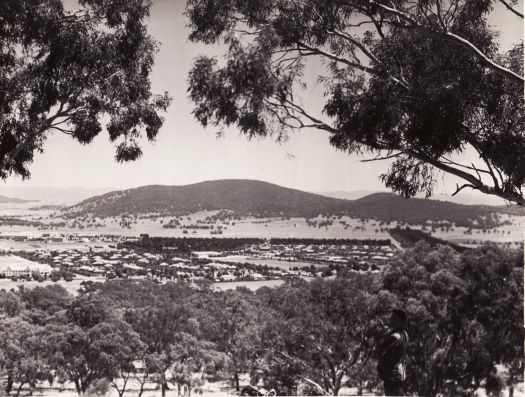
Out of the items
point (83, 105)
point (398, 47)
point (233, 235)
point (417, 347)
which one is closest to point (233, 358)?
point (417, 347)

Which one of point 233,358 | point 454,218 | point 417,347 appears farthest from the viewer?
point 454,218

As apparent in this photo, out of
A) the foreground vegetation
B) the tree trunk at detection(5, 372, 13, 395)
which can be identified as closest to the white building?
the tree trunk at detection(5, 372, 13, 395)

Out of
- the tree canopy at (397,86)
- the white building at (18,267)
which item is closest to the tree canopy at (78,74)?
the tree canopy at (397,86)

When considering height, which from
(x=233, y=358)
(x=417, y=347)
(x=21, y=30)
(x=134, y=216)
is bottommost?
(x=233, y=358)

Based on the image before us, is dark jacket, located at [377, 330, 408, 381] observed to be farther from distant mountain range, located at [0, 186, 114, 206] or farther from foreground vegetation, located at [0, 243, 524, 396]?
distant mountain range, located at [0, 186, 114, 206]

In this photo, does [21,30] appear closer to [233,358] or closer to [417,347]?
[417,347]

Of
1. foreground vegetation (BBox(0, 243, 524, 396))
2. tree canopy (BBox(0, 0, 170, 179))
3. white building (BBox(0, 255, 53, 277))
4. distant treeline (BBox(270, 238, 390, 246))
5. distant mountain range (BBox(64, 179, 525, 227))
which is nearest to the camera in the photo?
tree canopy (BBox(0, 0, 170, 179))

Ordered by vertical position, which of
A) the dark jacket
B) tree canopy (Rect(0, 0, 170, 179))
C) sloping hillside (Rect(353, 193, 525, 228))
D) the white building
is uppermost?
tree canopy (Rect(0, 0, 170, 179))
